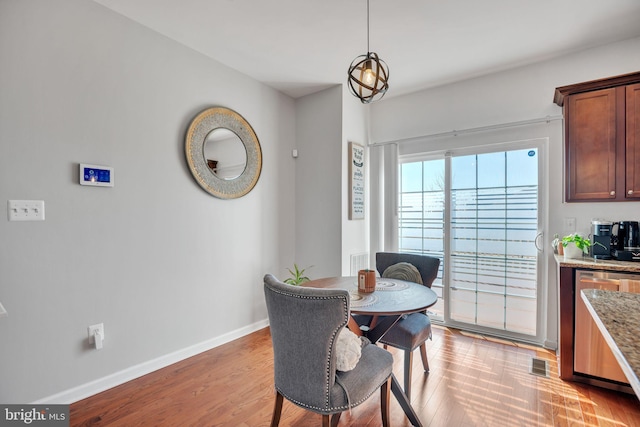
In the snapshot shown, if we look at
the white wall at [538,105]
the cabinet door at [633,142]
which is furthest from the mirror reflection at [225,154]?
the cabinet door at [633,142]

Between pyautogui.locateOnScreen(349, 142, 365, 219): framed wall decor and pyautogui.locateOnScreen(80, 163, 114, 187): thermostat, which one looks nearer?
pyautogui.locateOnScreen(80, 163, 114, 187): thermostat

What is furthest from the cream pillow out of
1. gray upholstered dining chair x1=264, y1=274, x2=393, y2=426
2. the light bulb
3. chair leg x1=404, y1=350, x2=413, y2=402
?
the light bulb

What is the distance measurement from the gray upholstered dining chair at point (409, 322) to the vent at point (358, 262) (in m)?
0.71

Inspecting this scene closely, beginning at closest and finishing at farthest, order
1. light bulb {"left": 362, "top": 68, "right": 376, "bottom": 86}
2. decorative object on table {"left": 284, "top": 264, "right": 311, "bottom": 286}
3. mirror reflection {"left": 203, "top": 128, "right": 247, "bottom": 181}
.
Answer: light bulb {"left": 362, "top": 68, "right": 376, "bottom": 86} < mirror reflection {"left": 203, "top": 128, "right": 247, "bottom": 181} < decorative object on table {"left": 284, "top": 264, "right": 311, "bottom": 286}

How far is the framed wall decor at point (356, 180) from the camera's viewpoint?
3.48 m

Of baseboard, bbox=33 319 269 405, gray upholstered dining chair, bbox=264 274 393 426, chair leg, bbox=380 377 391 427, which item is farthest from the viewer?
baseboard, bbox=33 319 269 405

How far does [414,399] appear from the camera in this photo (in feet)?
6.65

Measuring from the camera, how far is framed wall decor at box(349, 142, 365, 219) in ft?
11.4

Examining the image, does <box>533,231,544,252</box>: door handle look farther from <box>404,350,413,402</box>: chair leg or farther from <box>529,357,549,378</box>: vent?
<box>404,350,413,402</box>: chair leg

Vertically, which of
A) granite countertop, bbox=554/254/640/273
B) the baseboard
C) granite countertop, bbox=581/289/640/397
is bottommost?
the baseboard

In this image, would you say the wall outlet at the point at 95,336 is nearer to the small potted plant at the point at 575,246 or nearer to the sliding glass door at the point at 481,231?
the sliding glass door at the point at 481,231

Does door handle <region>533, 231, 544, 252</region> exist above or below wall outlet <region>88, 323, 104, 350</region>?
above

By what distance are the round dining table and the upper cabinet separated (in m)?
1.58

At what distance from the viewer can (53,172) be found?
1.96 m
